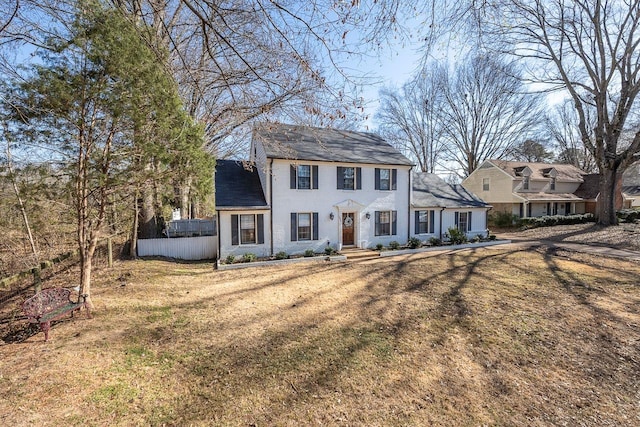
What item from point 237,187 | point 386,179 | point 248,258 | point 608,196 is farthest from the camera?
point 608,196

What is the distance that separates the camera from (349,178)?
45.6 feet

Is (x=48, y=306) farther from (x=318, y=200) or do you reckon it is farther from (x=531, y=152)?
(x=531, y=152)

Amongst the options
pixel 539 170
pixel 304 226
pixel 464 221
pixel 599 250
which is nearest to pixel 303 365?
pixel 304 226

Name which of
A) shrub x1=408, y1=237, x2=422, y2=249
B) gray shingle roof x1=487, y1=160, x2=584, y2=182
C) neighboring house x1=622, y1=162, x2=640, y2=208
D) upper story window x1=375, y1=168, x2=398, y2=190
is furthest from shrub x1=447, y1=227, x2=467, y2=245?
neighboring house x1=622, y1=162, x2=640, y2=208

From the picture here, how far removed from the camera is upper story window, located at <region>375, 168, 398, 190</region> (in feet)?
47.3

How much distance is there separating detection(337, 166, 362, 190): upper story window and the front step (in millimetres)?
3127

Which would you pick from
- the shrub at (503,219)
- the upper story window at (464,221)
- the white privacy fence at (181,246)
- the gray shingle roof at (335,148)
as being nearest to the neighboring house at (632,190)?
the shrub at (503,219)

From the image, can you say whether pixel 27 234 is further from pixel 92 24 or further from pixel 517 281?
pixel 517 281

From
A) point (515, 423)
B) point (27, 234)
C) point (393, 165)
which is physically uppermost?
point (393, 165)

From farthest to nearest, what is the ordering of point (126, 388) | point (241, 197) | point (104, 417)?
point (241, 197) < point (126, 388) < point (104, 417)

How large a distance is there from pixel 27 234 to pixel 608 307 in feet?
51.3

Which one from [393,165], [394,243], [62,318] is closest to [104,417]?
[62,318]

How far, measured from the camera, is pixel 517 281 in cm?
882

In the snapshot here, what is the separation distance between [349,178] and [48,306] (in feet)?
37.5
